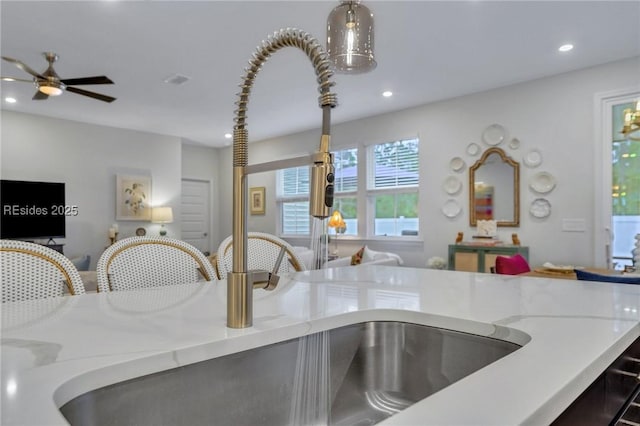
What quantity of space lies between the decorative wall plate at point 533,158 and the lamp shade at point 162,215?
5359mm

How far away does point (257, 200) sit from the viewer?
7.73 metres

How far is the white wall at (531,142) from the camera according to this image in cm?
410

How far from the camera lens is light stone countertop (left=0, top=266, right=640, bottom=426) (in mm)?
445

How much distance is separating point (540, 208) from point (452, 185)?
1.04 m

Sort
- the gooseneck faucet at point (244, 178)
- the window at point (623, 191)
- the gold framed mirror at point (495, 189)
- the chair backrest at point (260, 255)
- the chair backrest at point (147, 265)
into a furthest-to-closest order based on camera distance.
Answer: the gold framed mirror at point (495, 189), the window at point (623, 191), the chair backrest at point (260, 255), the chair backrest at point (147, 265), the gooseneck faucet at point (244, 178)

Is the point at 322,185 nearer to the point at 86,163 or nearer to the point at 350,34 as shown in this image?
the point at 350,34

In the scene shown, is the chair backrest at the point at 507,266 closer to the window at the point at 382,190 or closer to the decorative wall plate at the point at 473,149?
the decorative wall plate at the point at 473,149

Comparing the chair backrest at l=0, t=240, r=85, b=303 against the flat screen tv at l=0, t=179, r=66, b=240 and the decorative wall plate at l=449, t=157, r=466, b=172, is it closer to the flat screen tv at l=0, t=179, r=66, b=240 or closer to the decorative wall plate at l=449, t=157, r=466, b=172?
the decorative wall plate at l=449, t=157, r=466, b=172

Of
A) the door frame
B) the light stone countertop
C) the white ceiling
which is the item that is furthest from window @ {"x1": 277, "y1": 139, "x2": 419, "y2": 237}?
the light stone countertop

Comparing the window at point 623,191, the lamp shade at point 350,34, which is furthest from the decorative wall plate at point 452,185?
the lamp shade at point 350,34

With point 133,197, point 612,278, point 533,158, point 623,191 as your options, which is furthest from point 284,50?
point 133,197

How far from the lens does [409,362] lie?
899mm

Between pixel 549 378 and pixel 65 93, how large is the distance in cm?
565

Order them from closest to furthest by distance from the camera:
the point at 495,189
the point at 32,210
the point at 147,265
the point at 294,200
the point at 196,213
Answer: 1. the point at 147,265
2. the point at 495,189
3. the point at 32,210
4. the point at 294,200
5. the point at 196,213
